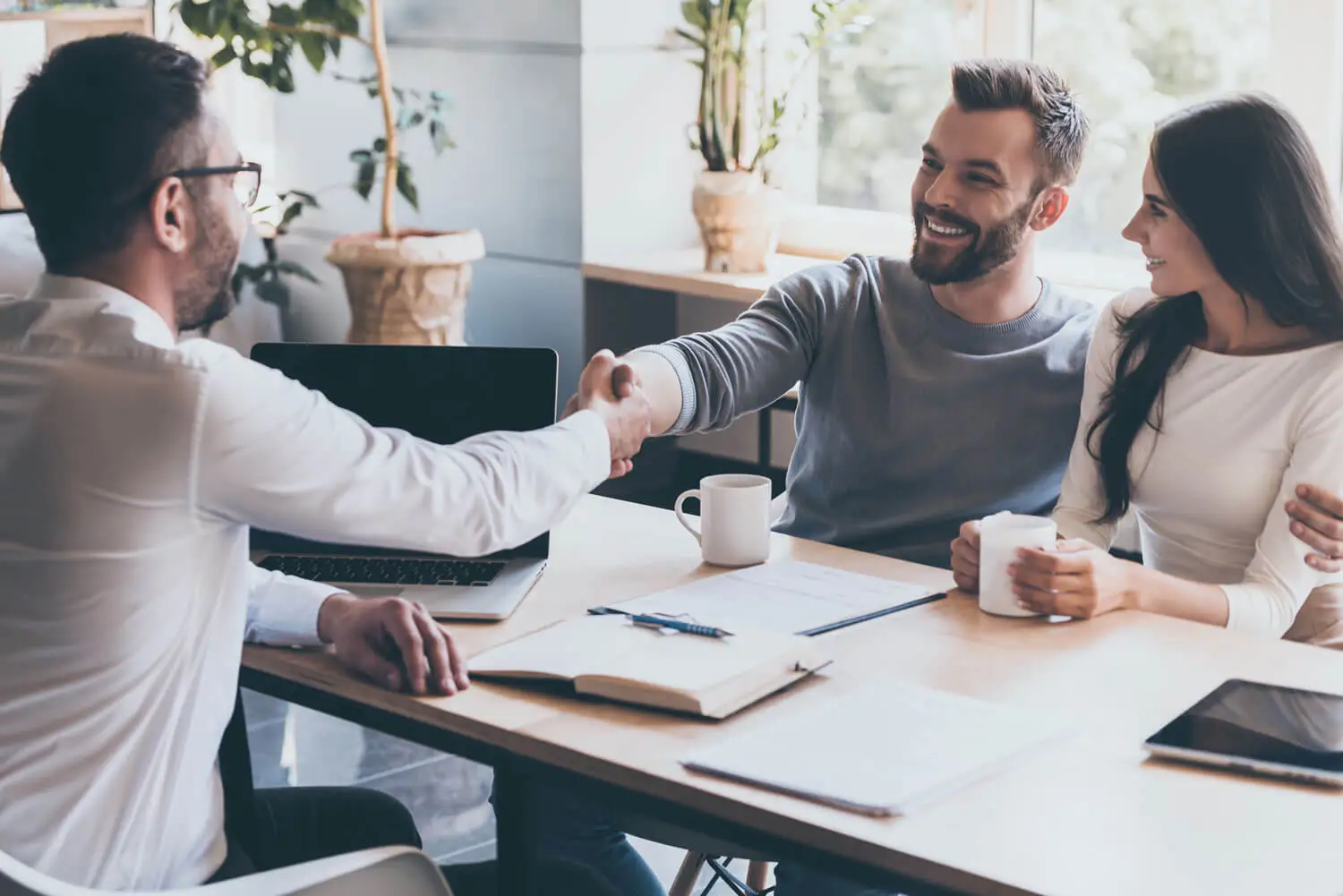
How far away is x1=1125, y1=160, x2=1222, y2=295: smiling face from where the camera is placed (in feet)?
7.00

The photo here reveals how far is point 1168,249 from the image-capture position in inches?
84.5

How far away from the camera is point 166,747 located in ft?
4.56

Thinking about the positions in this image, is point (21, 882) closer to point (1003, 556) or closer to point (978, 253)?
point (1003, 556)

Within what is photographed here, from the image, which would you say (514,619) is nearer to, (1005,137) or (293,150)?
(1005,137)

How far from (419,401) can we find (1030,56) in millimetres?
2337

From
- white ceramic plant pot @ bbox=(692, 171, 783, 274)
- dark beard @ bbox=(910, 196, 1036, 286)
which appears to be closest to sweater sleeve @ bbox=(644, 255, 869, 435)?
dark beard @ bbox=(910, 196, 1036, 286)

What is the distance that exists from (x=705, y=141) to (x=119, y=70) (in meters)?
2.74

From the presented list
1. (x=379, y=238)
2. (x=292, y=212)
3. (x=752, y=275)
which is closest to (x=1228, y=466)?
(x=752, y=275)

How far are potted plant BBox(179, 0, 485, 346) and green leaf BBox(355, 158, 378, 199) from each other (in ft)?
0.28

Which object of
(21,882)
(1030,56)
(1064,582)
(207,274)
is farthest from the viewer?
(1030,56)

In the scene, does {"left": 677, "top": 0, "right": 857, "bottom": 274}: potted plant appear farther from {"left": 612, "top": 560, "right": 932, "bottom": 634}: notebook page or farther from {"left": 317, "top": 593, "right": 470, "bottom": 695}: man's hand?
{"left": 317, "top": 593, "right": 470, "bottom": 695}: man's hand

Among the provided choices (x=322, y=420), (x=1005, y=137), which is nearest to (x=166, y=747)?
(x=322, y=420)

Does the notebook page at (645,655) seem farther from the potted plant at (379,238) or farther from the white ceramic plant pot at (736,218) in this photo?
the potted plant at (379,238)

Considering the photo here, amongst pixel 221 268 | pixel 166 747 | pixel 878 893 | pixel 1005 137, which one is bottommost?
pixel 878 893
